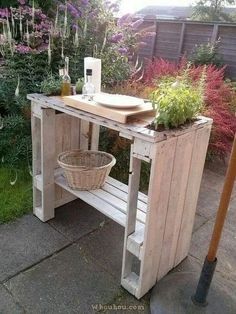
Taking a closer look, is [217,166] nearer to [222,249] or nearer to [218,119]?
[218,119]

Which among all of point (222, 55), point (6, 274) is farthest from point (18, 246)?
point (222, 55)

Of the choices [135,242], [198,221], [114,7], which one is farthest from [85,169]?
[114,7]

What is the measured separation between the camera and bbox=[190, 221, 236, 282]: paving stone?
1.76 metres

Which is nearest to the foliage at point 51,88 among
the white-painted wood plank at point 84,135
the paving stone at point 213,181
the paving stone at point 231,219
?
the white-painted wood plank at point 84,135

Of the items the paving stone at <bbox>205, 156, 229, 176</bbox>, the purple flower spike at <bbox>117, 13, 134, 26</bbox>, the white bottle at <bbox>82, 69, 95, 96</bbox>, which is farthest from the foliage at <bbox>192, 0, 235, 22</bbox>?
the white bottle at <bbox>82, 69, 95, 96</bbox>

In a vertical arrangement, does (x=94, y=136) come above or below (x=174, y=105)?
below

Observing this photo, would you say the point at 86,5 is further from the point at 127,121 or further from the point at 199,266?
the point at 199,266

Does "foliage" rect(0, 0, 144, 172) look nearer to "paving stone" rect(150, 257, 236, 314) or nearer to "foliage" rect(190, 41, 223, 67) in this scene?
"paving stone" rect(150, 257, 236, 314)

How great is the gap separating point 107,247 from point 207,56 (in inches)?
203

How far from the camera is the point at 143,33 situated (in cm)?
353

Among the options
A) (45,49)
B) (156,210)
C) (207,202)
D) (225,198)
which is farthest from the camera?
(45,49)

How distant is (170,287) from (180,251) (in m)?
0.24

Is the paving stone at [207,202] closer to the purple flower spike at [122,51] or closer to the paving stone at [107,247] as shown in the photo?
the paving stone at [107,247]

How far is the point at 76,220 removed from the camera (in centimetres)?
212
